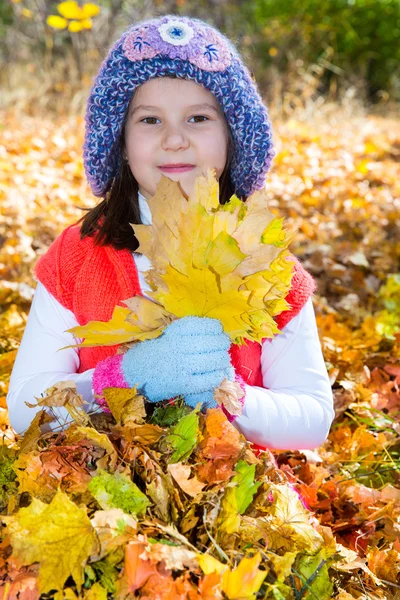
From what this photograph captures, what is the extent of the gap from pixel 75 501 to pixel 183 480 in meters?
0.21

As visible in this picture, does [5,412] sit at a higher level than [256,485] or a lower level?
lower

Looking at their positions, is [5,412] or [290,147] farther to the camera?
[290,147]

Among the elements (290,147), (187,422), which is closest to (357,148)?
(290,147)

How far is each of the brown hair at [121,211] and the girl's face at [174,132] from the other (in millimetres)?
111

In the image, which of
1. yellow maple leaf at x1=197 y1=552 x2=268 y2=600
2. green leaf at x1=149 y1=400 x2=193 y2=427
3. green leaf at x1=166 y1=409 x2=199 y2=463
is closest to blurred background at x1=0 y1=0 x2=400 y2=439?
green leaf at x1=149 y1=400 x2=193 y2=427

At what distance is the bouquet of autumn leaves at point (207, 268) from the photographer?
4.43 feet

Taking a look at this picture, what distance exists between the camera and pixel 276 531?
1367 millimetres

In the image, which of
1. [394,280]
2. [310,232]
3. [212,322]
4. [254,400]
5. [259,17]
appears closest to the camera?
[212,322]

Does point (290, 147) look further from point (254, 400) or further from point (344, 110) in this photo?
point (254, 400)

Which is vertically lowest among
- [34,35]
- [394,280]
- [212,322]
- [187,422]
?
[394,280]

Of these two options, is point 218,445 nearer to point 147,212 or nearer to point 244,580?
point 244,580

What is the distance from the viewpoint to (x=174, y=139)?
69.3 inches

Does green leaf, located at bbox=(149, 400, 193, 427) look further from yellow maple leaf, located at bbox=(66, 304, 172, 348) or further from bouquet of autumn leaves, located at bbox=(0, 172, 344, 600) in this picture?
yellow maple leaf, located at bbox=(66, 304, 172, 348)

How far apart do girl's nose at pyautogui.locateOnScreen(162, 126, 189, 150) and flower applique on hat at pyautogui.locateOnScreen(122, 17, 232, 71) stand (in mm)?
184
